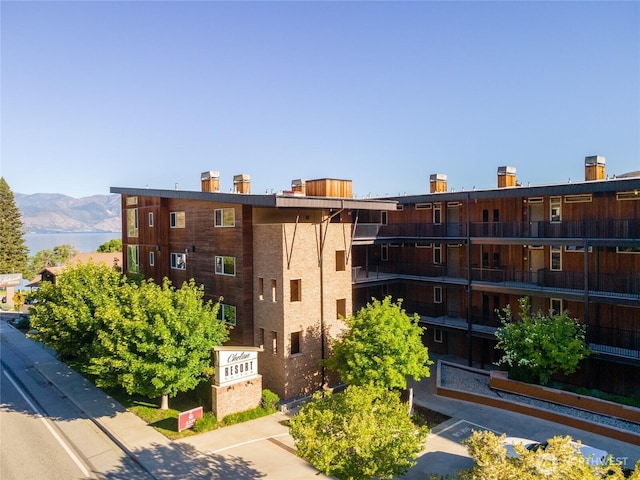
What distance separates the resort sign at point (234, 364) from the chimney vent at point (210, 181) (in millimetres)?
12835

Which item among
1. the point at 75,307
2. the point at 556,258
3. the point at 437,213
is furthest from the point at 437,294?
the point at 75,307

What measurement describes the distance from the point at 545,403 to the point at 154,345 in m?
18.6

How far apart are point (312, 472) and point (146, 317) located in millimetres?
9812

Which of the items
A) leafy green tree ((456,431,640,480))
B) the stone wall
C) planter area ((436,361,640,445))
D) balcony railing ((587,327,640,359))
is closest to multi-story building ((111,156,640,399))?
balcony railing ((587,327,640,359))

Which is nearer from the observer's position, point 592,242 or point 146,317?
point 146,317

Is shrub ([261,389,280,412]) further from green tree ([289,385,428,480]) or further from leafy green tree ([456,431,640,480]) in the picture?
leafy green tree ([456,431,640,480])

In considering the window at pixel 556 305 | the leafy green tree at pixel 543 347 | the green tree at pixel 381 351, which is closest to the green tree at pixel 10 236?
the green tree at pixel 381 351

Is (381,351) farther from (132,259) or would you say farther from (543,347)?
(132,259)

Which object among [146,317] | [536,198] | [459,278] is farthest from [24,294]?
[536,198]

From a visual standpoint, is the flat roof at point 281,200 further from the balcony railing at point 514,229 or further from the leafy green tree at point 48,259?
the leafy green tree at point 48,259

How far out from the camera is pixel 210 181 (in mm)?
31016

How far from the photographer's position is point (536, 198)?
90.4 feet

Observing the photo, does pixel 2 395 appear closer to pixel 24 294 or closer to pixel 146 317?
pixel 146 317

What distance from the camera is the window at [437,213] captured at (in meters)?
32.2
